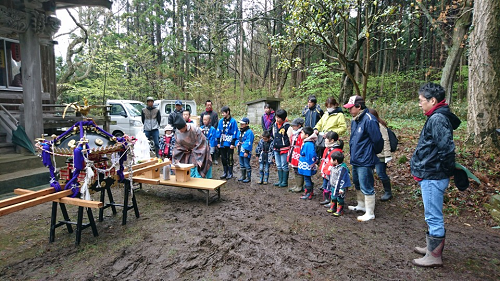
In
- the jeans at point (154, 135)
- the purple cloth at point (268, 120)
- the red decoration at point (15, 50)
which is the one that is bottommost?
the jeans at point (154, 135)

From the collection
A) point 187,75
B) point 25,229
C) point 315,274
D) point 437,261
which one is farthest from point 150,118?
point 187,75

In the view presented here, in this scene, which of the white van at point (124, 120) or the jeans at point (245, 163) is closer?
the jeans at point (245, 163)

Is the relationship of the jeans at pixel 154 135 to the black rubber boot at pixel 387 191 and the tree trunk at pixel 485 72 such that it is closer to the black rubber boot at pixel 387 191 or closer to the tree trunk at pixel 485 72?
the black rubber boot at pixel 387 191

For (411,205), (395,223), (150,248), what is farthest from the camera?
(411,205)

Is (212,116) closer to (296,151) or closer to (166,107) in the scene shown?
(296,151)

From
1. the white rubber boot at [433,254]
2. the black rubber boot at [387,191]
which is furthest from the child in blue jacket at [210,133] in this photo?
the white rubber boot at [433,254]

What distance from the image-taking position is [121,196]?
5.53 metres

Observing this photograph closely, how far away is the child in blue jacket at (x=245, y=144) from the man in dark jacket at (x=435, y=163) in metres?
3.77

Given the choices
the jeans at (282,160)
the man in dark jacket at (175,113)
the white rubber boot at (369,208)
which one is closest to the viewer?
the white rubber boot at (369,208)

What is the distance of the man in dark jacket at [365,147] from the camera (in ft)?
13.5

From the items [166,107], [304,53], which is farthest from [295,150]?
[304,53]

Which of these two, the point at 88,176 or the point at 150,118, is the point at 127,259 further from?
the point at 150,118

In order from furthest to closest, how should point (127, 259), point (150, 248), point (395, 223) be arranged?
1. point (395, 223)
2. point (150, 248)
3. point (127, 259)

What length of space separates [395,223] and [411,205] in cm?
94
